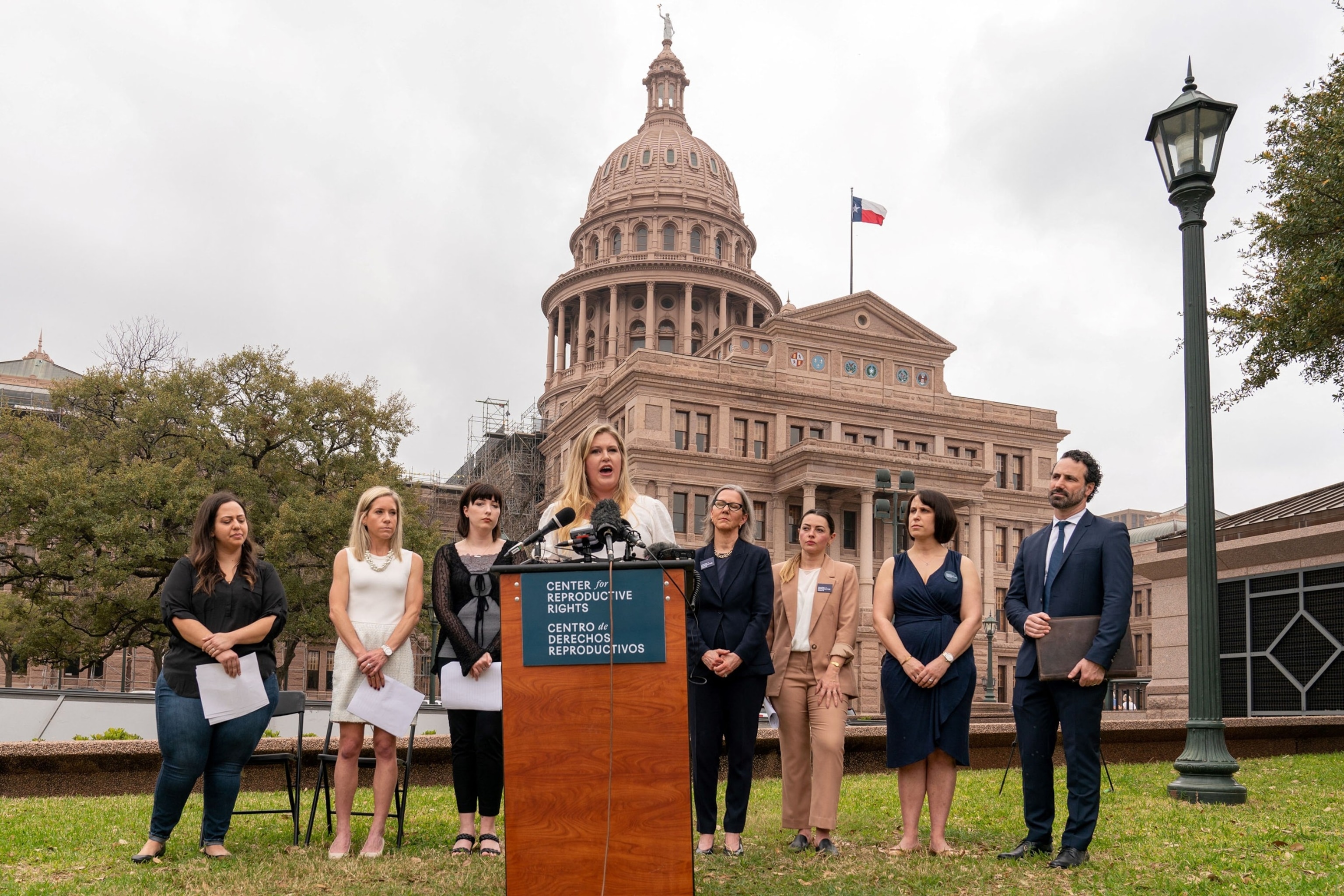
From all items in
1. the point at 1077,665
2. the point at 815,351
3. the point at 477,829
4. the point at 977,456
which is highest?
the point at 815,351

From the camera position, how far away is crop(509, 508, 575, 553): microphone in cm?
524

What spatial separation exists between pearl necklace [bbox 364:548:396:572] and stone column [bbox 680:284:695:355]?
76003 millimetres

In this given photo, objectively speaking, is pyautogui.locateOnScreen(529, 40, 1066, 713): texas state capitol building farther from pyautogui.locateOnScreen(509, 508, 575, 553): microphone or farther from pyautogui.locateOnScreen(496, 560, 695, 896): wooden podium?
pyautogui.locateOnScreen(496, 560, 695, 896): wooden podium

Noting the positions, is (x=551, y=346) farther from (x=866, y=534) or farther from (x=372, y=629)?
(x=372, y=629)

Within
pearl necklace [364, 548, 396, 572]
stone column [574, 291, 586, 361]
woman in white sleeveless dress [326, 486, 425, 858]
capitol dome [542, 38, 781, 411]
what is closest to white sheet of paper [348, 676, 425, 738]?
woman in white sleeveless dress [326, 486, 425, 858]

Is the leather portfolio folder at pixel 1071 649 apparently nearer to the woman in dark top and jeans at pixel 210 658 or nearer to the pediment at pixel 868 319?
the woman in dark top and jeans at pixel 210 658

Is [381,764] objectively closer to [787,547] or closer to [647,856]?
[647,856]

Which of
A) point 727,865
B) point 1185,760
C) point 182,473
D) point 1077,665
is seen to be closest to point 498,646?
point 727,865

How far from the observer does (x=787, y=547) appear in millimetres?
58906

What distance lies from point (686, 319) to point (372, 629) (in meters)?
77.5

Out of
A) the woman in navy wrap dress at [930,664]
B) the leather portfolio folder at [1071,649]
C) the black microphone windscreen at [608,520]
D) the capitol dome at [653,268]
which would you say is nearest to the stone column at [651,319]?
the capitol dome at [653,268]

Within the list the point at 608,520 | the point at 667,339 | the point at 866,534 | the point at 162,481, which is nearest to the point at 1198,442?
the point at 608,520

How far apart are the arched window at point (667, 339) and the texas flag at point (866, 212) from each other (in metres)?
23.9

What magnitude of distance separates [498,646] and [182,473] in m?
29.4
